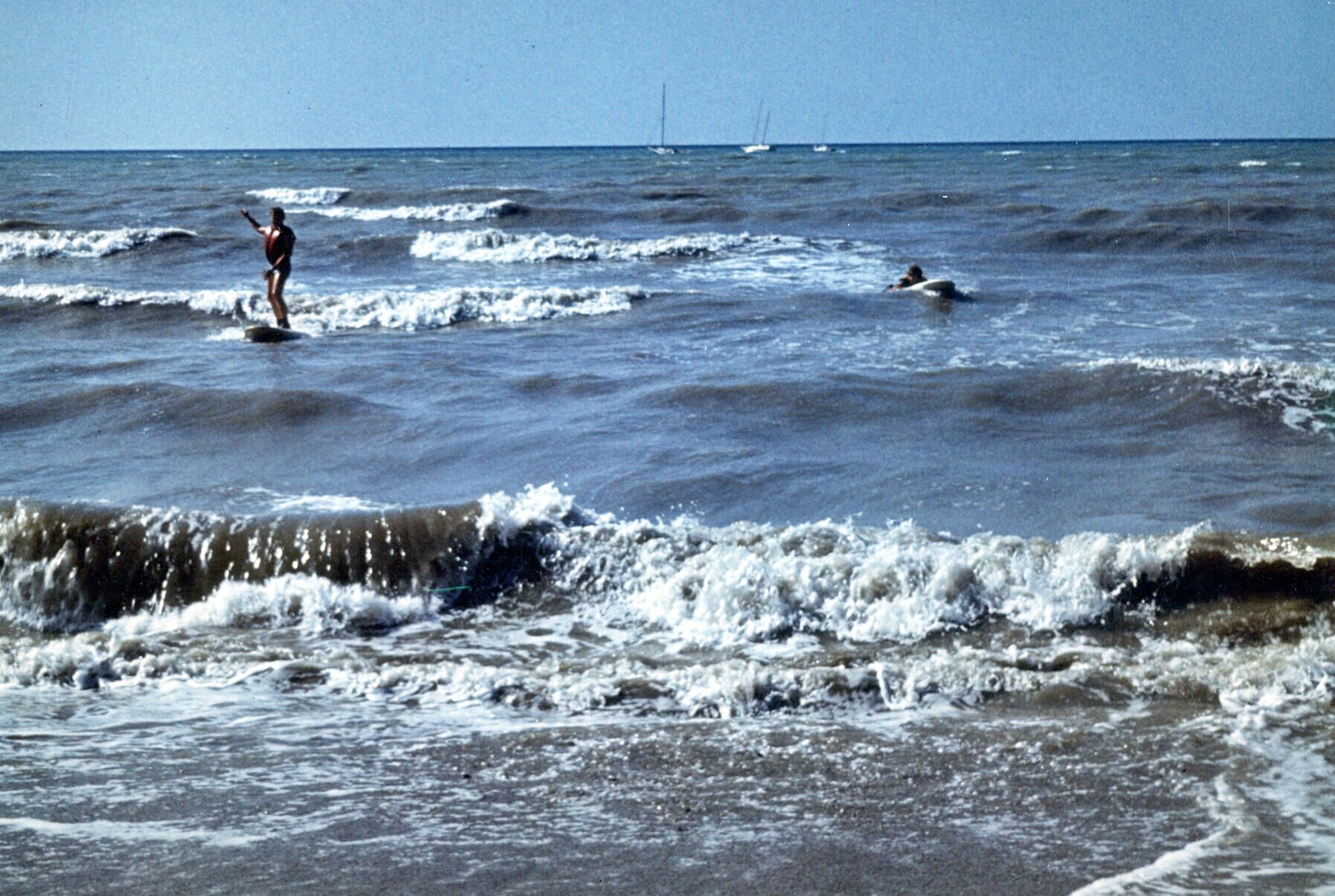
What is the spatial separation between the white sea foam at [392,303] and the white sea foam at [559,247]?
482 cm

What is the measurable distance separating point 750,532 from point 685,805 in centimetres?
292

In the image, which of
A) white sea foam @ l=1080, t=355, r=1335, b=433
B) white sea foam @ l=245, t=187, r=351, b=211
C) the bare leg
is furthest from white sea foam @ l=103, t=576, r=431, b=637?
white sea foam @ l=245, t=187, r=351, b=211

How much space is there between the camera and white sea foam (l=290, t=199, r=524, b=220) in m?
31.6

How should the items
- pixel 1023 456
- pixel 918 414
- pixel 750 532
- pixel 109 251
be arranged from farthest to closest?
1. pixel 109 251
2. pixel 918 414
3. pixel 1023 456
4. pixel 750 532

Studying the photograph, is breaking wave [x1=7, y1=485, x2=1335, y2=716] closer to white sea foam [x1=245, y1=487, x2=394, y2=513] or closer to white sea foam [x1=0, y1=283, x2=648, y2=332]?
white sea foam [x1=245, y1=487, x2=394, y2=513]

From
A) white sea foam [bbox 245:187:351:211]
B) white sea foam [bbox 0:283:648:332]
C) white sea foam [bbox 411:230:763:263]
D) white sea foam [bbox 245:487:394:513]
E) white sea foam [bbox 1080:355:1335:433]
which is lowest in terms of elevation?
white sea foam [bbox 245:487:394:513]

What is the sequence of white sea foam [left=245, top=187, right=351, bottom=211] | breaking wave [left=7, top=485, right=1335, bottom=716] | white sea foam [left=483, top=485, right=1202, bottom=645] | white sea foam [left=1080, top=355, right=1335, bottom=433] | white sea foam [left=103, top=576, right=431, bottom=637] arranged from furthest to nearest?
white sea foam [left=245, top=187, right=351, bottom=211] → white sea foam [left=1080, top=355, right=1335, bottom=433] → white sea foam [left=103, top=576, right=431, bottom=637] → white sea foam [left=483, top=485, right=1202, bottom=645] → breaking wave [left=7, top=485, right=1335, bottom=716]

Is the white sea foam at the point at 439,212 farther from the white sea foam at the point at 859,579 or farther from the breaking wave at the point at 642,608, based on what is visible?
the white sea foam at the point at 859,579

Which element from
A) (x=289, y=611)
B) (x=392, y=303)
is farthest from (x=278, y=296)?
(x=289, y=611)

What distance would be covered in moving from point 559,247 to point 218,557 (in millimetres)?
17378

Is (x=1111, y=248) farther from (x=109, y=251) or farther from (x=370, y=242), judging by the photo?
(x=109, y=251)

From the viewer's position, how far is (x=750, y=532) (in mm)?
6879

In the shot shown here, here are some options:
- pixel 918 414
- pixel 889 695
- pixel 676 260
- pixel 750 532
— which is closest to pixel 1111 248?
pixel 676 260

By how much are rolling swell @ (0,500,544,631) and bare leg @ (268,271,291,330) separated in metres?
8.58
